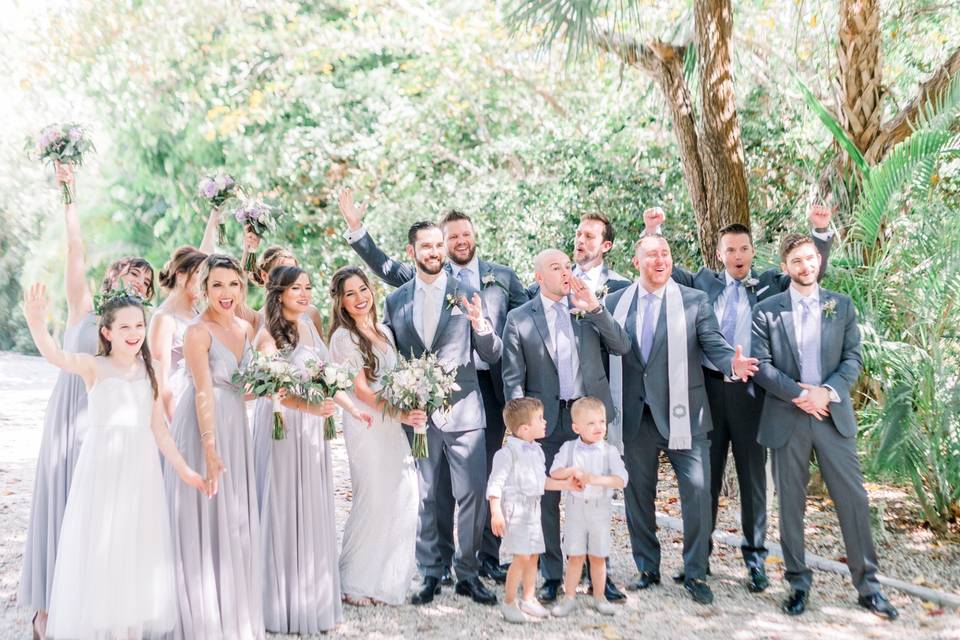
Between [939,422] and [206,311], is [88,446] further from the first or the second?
[939,422]

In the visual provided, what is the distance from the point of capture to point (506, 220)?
36.2 ft

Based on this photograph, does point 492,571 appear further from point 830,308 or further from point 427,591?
point 830,308

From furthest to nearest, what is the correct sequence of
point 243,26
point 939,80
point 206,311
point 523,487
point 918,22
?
point 243,26, point 918,22, point 939,80, point 523,487, point 206,311

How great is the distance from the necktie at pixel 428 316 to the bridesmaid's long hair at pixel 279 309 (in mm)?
761

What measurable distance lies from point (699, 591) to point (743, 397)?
3.86 ft

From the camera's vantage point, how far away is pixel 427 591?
226 inches

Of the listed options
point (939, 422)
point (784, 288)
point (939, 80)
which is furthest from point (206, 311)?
point (939, 80)

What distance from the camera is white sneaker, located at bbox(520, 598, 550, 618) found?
216 inches

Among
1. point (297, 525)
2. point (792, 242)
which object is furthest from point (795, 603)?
point (297, 525)

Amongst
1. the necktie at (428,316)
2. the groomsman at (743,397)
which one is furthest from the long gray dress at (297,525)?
the groomsman at (743,397)

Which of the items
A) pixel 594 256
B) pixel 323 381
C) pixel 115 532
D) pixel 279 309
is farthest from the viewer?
pixel 594 256

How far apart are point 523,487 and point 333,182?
10.7 meters

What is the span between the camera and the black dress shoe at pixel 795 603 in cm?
551

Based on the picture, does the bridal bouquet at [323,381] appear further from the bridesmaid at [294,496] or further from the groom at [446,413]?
the groom at [446,413]
